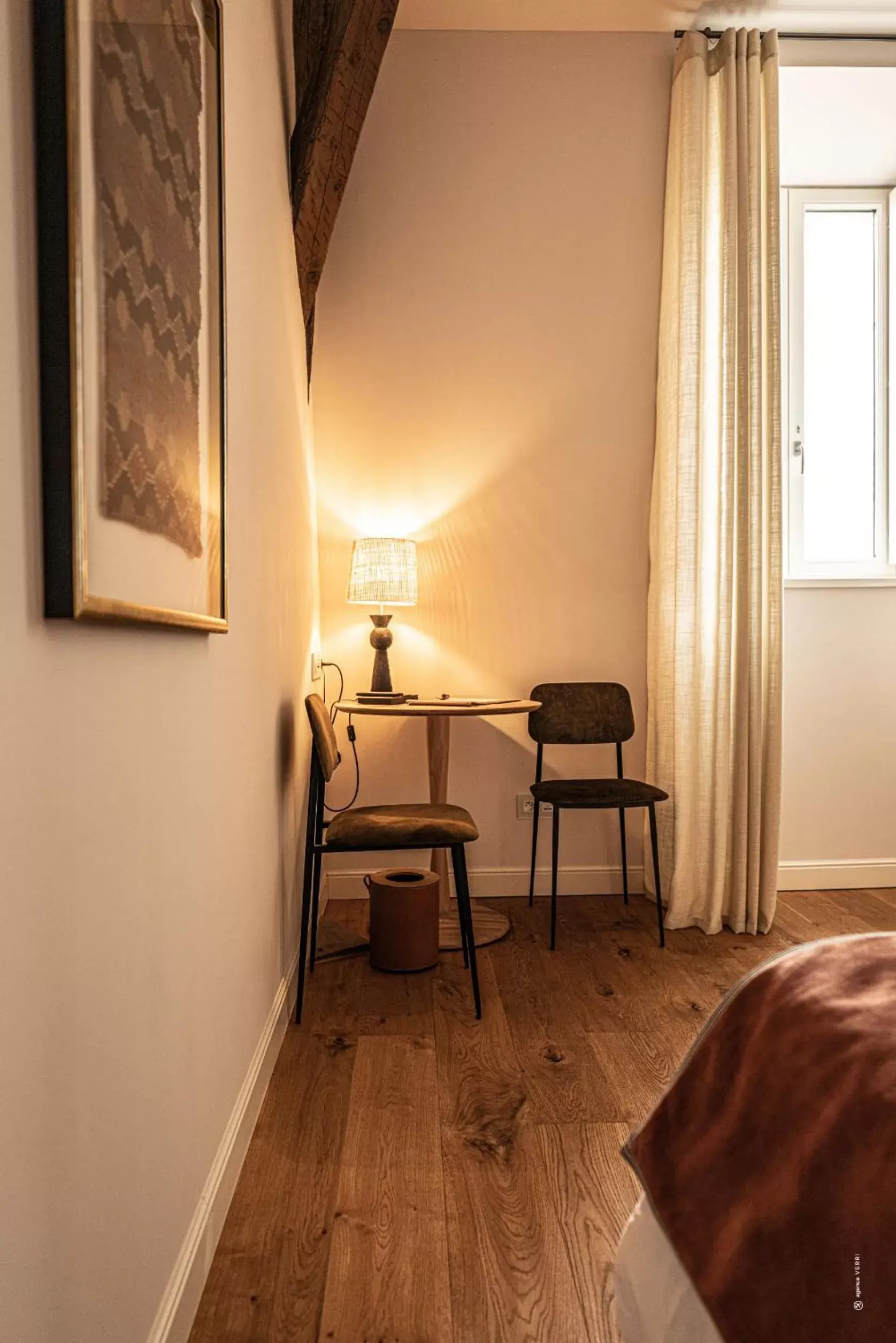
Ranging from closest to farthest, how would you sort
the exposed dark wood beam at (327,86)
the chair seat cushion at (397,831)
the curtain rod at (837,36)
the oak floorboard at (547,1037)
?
the oak floorboard at (547,1037)
the chair seat cushion at (397,831)
the exposed dark wood beam at (327,86)
the curtain rod at (837,36)

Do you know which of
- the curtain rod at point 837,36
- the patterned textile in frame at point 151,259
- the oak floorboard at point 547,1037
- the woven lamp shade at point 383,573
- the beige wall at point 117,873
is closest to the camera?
the beige wall at point 117,873

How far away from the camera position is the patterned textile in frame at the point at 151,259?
3.32 ft

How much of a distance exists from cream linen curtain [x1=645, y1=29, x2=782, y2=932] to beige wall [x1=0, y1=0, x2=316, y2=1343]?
163 cm

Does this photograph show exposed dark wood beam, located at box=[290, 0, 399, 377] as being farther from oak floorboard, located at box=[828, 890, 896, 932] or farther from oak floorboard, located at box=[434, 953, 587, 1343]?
oak floorboard, located at box=[828, 890, 896, 932]

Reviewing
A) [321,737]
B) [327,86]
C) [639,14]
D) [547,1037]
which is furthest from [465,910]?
[639,14]

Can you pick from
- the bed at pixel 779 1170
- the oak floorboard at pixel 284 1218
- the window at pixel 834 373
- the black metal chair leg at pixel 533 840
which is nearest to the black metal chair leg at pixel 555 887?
the black metal chair leg at pixel 533 840

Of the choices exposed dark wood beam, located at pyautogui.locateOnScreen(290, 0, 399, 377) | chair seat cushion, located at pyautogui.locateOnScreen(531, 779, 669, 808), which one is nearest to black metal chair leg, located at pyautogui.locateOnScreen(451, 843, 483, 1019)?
chair seat cushion, located at pyautogui.locateOnScreen(531, 779, 669, 808)

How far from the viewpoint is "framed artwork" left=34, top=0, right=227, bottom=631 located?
0.87 metres

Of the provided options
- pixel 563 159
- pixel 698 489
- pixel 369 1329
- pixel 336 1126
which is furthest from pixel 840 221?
pixel 369 1329

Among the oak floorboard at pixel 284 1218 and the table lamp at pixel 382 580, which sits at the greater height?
the table lamp at pixel 382 580

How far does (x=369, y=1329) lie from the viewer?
1365mm

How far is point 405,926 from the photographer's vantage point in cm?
278

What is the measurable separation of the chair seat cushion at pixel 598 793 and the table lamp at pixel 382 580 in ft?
2.06

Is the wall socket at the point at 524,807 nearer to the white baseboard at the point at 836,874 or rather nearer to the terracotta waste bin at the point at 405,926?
the terracotta waste bin at the point at 405,926
